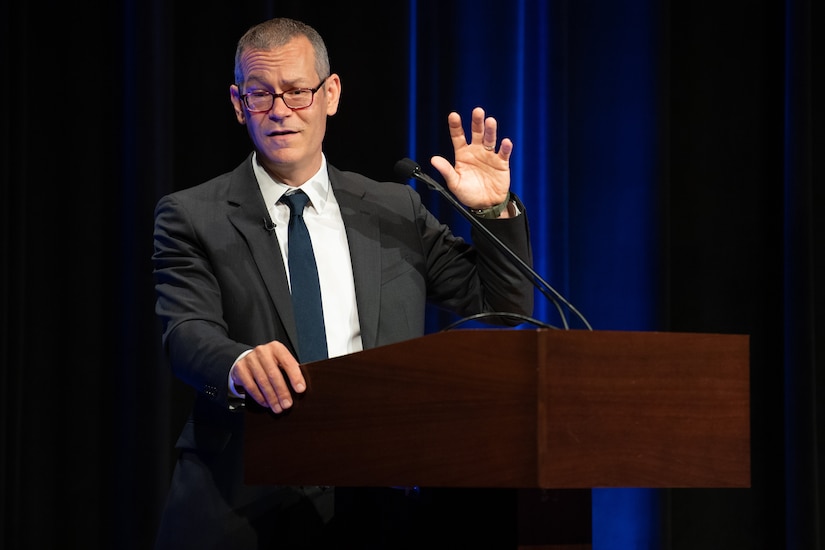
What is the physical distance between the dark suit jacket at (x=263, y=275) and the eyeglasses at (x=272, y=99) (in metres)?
0.13

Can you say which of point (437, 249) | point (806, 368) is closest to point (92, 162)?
point (437, 249)

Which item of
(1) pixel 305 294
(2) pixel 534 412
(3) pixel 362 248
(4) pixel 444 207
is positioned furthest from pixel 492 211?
(4) pixel 444 207

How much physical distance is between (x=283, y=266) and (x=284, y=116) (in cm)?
35

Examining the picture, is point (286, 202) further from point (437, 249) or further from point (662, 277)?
point (662, 277)

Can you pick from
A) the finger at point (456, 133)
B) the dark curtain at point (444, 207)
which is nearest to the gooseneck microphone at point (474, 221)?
the finger at point (456, 133)

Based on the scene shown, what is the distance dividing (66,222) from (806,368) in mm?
2309

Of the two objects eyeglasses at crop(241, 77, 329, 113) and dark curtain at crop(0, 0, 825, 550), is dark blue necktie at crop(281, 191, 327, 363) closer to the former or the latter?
eyeglasses at crop(241, 77, 329, 113)

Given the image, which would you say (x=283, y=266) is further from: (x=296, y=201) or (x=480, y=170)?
(x=480, y=170)

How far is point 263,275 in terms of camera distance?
1950 mm

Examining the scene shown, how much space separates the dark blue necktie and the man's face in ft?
0.56

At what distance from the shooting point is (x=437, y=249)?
7.38 ft

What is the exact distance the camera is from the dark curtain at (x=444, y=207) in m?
3.06

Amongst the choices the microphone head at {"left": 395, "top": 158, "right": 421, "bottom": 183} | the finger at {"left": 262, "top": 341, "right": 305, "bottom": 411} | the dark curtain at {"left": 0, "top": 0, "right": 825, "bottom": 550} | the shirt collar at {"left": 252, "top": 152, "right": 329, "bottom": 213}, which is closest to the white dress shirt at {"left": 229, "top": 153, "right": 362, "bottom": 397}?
the shirt collar at {"left": 252, "top": 152, "right": 329, "bottom": 213}

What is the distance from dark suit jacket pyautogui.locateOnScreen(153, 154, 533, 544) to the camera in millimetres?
1917
